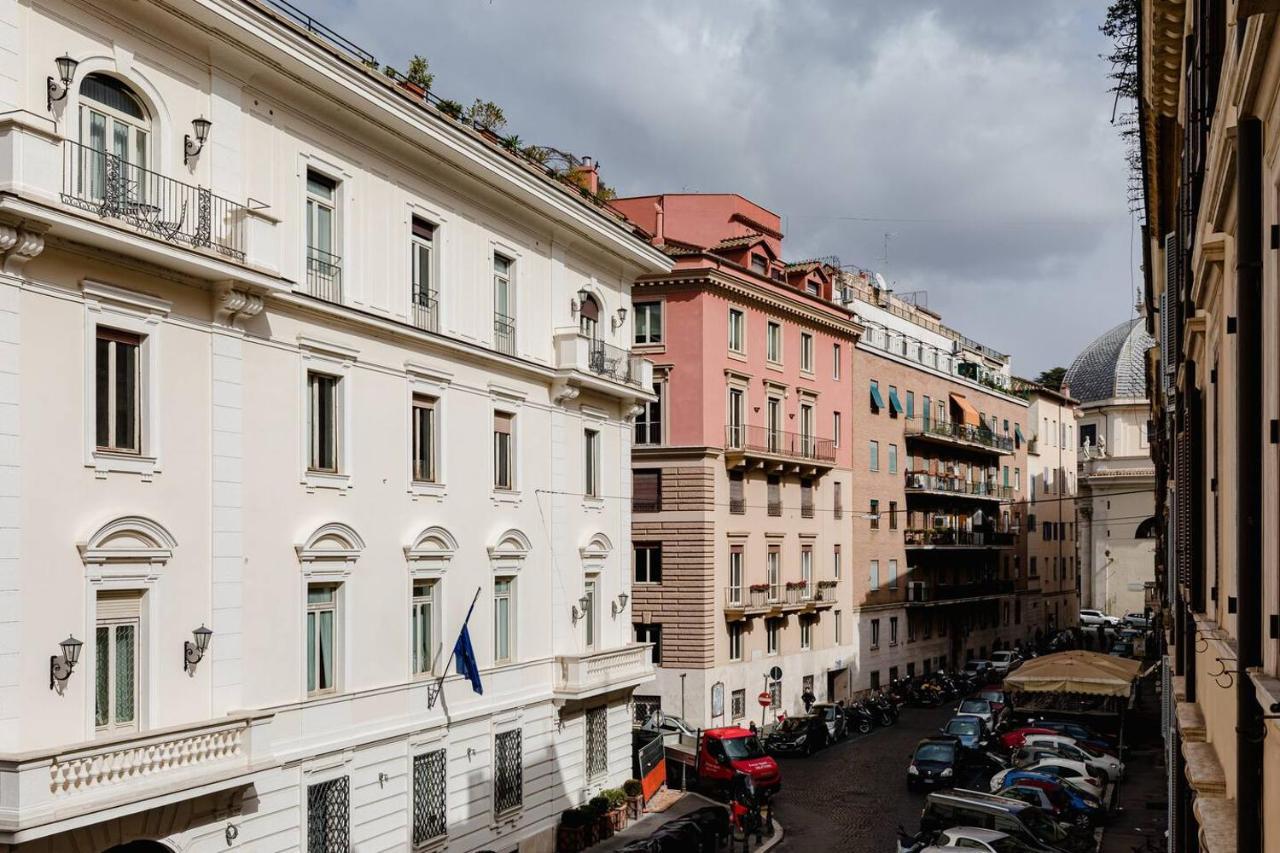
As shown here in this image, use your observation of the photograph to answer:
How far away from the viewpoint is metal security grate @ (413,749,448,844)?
78.8 ft

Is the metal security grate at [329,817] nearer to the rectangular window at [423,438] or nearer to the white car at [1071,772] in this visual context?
the rectangular window at [423,438]

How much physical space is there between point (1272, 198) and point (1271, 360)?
0.86 meters

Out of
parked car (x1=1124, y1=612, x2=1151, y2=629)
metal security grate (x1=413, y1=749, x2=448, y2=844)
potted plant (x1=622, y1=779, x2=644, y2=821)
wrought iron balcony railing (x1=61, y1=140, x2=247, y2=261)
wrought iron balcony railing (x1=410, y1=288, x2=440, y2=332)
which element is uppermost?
wrought iron balcony railing (x1=61, y1=140, x2=247, y2=261)

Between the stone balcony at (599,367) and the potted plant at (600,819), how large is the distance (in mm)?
9618

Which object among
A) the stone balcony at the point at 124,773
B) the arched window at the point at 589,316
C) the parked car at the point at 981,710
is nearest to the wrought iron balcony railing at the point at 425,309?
the arched window at the point at 589,316

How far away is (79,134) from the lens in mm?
17203

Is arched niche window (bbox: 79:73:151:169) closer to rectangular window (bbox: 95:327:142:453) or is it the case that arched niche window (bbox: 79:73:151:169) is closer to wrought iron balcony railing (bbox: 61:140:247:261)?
wrought iron balcony railing (bbox: 61:140:247:261)

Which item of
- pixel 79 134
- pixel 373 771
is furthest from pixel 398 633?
pixel 79 134

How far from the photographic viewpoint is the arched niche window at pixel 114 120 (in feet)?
57.2

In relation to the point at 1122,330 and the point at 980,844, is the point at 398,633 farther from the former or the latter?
the point at 1122,330

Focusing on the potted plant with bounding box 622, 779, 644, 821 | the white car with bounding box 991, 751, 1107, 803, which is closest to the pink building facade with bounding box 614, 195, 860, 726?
the potted plant with bounding box 622, 779, 644, 821

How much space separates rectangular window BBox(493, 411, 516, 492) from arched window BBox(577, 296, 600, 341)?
14.4 ft

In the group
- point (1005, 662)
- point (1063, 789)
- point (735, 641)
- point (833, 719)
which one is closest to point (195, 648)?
point (1063, 789)

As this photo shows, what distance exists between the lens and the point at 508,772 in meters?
27.3
